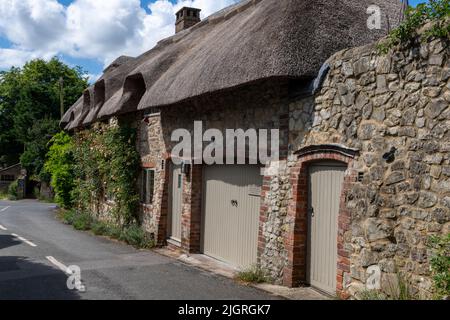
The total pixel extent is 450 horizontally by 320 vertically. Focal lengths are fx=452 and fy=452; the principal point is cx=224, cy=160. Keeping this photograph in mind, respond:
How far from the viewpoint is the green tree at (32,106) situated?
3434 centimetres

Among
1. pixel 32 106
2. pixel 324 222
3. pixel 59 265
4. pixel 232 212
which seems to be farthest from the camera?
pixel 32 106

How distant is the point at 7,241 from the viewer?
11477 mm

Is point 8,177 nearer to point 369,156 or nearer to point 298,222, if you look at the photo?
point 298,222

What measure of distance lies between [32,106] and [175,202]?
29.7m

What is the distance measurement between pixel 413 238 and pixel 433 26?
2227 millimetres

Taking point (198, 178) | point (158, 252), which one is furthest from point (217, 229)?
point (158, 252)

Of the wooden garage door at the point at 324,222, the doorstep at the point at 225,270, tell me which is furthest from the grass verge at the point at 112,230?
the wooden garage door at the point at 324,222

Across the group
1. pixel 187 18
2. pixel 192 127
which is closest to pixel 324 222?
pixel 192 127

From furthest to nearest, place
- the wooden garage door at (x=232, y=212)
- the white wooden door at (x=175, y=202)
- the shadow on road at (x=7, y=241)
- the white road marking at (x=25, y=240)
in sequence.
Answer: the white road marking at (x=25, y=240)
the shadow on road at (x=7, y=241)
the white wooden door at (x=175, y=202)
the wooden garage door at (x=232, y=212)

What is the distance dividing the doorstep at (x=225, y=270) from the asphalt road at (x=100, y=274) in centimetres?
20

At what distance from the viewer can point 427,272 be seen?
4652 millimetres

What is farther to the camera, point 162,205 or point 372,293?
point 162,205

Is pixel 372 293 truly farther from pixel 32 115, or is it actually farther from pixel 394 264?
pixel 32 115

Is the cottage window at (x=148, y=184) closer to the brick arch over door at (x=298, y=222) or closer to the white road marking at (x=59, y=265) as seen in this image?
the white road marking at (x=59, y=265)
